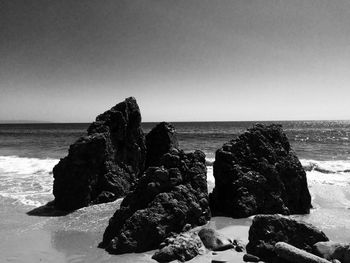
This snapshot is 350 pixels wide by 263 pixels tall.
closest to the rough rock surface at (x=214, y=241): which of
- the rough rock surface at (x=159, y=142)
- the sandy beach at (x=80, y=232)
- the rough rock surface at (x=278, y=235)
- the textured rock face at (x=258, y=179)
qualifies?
the sandy beach at (x=80, y=232)

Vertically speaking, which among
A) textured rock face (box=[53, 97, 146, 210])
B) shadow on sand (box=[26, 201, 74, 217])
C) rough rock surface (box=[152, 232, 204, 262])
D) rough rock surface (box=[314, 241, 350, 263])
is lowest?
shadow on sand (box=[26, 201, 74, 217])

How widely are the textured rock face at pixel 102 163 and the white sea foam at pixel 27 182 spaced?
1485 millimetres

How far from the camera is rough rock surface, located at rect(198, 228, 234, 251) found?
23.0ft

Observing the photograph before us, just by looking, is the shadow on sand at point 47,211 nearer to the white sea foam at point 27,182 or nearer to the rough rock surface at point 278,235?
the white sea foam at point 27,182

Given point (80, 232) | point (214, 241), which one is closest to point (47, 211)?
point (80, 232)

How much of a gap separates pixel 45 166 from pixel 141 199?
14700 millimetres

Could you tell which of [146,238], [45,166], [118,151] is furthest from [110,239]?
[45,166]

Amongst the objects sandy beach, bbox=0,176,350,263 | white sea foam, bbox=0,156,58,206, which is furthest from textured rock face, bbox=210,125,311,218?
white sea foam, bbox=0,156,58,206

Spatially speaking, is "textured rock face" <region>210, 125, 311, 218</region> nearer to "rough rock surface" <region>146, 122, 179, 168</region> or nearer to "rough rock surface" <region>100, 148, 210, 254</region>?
"rough rock surface" <region>100, 148, 210, 254</region>

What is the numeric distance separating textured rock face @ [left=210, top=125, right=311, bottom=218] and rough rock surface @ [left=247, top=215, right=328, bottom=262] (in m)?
2.83

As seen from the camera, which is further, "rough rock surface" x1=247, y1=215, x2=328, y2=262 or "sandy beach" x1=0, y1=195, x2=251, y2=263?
"sandy beach" x1=0, y1=195, x2=251, y2=263

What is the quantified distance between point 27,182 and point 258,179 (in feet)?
34.7

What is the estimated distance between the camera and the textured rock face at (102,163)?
11.1m

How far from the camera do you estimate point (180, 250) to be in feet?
21.8
